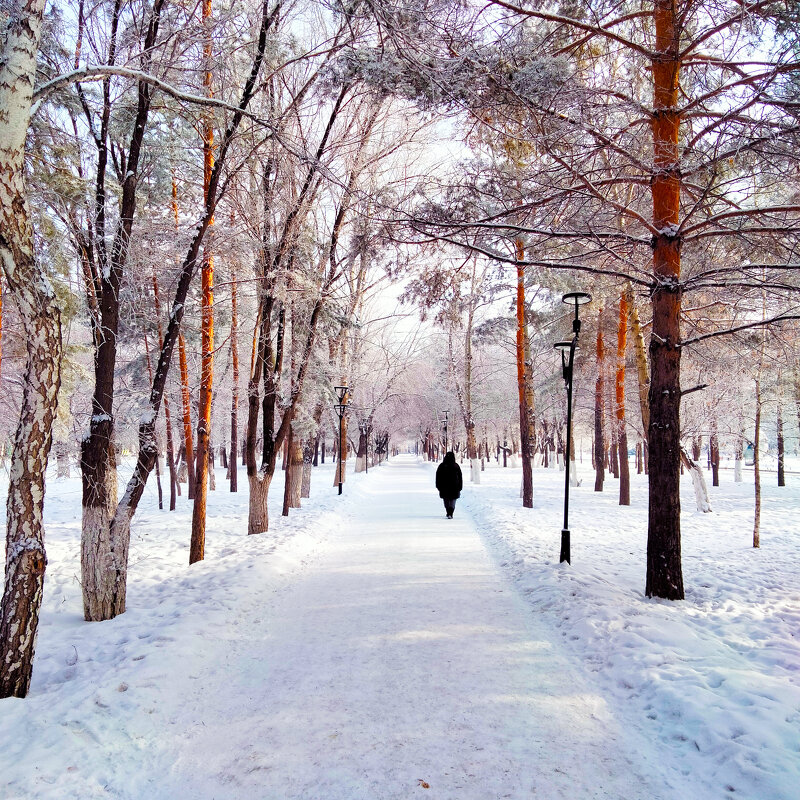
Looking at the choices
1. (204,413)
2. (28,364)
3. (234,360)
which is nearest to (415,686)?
(28,364)

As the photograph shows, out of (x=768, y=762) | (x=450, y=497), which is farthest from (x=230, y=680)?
(x=450, y=497)

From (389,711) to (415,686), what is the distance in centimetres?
38

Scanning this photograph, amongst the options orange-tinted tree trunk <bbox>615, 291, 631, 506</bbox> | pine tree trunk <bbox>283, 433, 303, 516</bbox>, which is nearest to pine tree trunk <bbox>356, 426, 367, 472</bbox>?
pine tree trunk <bbox>283, 433, 303, 516</bbox>

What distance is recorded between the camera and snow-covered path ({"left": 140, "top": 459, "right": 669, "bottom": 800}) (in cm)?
253

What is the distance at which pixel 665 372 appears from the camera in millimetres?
5457

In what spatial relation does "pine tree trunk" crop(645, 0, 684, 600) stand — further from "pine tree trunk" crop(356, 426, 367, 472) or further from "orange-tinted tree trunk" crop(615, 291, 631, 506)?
"pine tree trunk" crop(356, 426, 367, 472)

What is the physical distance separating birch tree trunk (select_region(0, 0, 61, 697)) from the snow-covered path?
1120 mm

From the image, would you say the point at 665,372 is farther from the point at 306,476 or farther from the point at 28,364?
the point at 306,476

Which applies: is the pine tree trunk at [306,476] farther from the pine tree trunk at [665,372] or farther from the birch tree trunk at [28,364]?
the birch tree trunk at [28,364]

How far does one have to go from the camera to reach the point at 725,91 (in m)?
5.05

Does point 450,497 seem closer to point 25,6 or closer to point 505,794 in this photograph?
point 505,794

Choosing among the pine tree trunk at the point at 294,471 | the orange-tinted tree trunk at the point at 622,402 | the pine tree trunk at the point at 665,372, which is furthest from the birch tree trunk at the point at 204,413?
the orange-tinted tree trunk at the point at 622,402

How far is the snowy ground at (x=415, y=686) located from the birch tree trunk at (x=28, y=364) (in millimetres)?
481

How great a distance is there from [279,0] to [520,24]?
2.79 m
